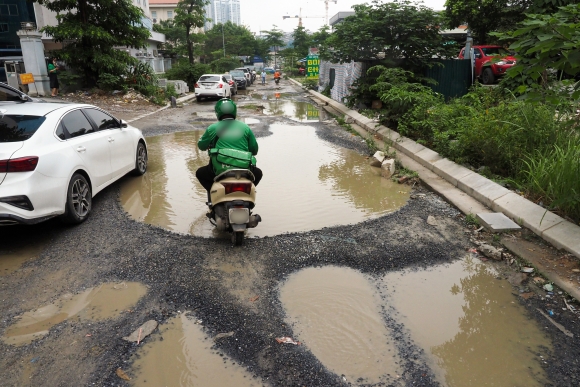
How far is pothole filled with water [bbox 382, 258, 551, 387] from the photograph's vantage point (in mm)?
3054

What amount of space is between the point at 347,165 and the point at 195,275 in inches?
211

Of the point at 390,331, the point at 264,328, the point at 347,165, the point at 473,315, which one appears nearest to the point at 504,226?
the point at 473,315

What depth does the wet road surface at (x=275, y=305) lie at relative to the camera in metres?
3.03

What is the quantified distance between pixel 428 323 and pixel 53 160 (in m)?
4.35

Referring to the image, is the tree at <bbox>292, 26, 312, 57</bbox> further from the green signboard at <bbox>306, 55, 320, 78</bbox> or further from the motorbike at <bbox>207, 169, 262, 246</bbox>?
the motorbike at <bbox>207, 169, 262, 246</bbox>

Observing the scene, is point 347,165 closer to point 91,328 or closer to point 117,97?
point 91,328

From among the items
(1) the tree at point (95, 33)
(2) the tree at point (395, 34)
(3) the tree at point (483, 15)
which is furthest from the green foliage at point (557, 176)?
(1) the tree at point (95, 33)

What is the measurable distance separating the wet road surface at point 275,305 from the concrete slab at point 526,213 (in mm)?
615

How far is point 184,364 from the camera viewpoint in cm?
308

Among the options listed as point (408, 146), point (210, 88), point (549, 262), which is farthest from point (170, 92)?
point (549, 262)

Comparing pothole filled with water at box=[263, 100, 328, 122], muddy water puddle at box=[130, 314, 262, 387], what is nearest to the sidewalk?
muddy water puddle at box=[130, 314, 262, 387]

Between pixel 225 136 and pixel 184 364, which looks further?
pixel 225 136

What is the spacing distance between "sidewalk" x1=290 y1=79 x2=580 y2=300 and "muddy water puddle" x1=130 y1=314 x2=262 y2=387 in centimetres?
314

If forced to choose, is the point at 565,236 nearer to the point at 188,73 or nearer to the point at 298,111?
the point at 298,111
